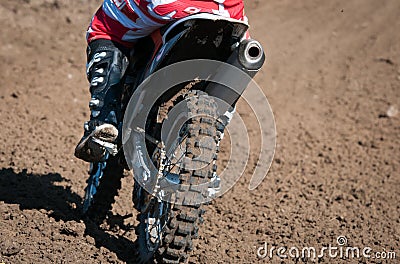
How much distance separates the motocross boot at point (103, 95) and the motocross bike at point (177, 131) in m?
0.07

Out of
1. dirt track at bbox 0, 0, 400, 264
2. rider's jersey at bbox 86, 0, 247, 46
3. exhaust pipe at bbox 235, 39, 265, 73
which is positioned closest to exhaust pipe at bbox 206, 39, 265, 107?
exhaust pipe at bbox 235, 39, 265, 73

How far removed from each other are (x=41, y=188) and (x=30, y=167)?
0.60m

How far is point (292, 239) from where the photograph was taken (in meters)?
5.51

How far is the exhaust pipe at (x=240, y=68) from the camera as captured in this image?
4.23m

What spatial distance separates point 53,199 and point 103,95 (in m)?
1.23

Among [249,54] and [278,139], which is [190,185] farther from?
[278,139]

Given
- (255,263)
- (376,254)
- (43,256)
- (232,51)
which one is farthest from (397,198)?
(43,256)

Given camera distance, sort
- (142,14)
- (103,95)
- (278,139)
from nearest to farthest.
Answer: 1. (142,14)
2. (103,95)
3. (278,139)

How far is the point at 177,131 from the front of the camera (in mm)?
4465

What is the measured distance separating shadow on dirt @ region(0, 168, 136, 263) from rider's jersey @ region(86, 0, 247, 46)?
131 cm

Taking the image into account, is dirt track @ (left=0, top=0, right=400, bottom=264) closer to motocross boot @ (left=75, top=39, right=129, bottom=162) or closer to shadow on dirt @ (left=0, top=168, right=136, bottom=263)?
shadow on dirt @ (left=0, top=168, right=136, bottom=263)

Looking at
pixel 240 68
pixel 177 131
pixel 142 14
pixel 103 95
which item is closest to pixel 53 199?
pixel 103 95

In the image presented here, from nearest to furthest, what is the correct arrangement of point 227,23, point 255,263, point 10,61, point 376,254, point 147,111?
point 227,23 → point 147,111 → point 255,263 → point 376,254 → point 10,61

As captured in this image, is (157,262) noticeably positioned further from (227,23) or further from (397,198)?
(397,198)
